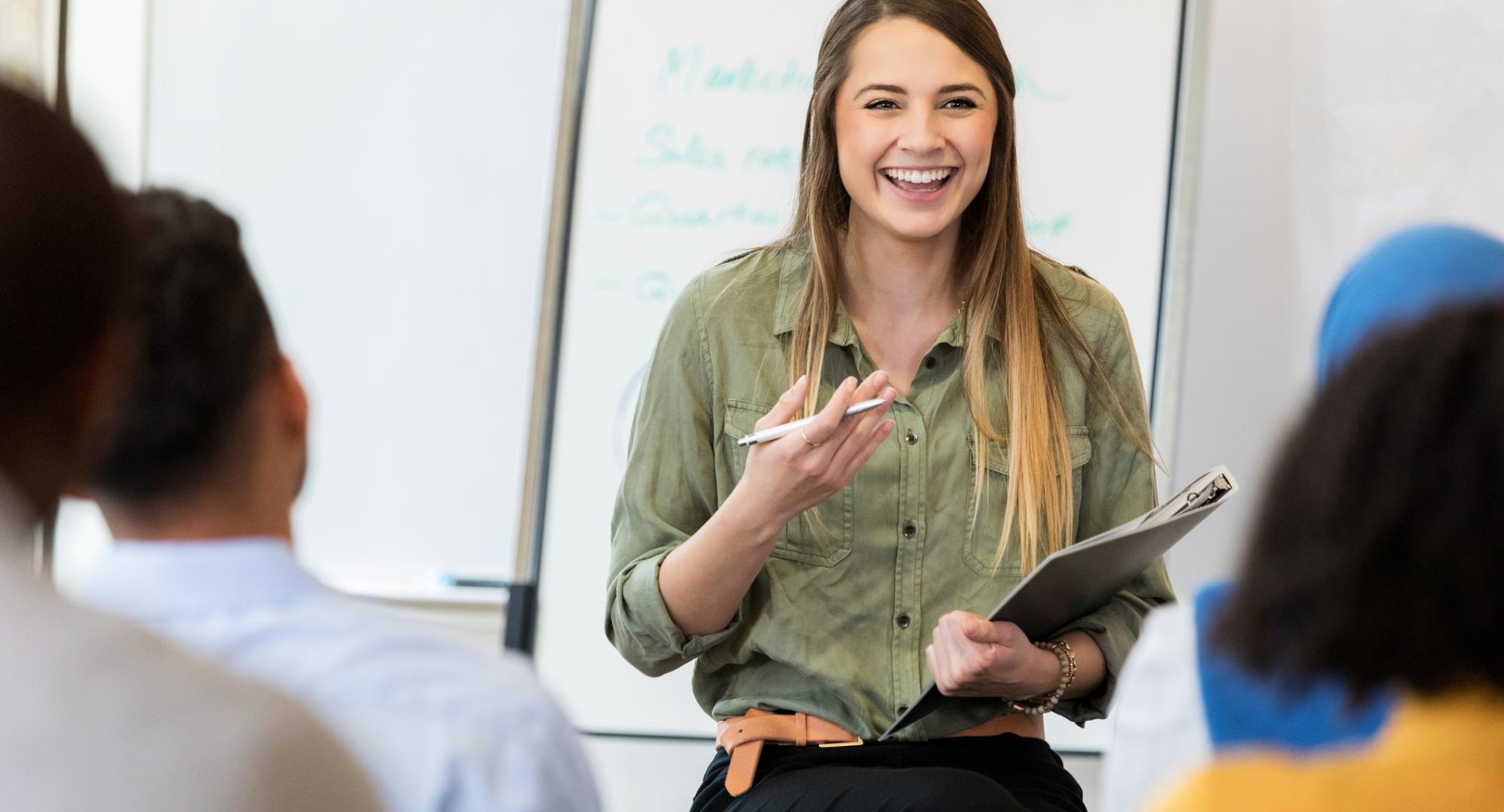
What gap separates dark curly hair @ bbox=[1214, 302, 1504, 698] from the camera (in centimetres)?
58

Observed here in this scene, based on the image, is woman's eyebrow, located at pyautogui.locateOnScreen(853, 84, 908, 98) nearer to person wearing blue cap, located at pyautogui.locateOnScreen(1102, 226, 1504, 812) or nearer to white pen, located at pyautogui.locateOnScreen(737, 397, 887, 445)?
white pen, located at pyautogui.locateOnScreen(737, 397, 887, 445)

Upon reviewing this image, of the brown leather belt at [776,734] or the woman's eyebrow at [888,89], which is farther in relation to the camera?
the woman's eyebrow at [888,89]

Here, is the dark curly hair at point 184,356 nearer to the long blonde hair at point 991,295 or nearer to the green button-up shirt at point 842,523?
the green button-up shirt at point 842,523

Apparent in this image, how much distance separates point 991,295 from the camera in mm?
1680

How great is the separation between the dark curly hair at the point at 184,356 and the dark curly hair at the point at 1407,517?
573mm

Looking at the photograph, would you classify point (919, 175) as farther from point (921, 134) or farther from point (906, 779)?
point (906, 779)

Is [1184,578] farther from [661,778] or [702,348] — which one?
[702,348]

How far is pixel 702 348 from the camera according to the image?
165 cm

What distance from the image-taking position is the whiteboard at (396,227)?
238cm

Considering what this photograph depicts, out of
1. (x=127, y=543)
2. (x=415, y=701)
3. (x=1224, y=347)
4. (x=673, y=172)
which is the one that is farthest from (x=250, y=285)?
(x=1224, y=347)

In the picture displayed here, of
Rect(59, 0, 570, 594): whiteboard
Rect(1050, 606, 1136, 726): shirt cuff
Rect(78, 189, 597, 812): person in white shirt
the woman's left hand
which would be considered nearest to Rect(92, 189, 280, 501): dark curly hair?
Rect(78, 189, 597, 812): person in white shirt

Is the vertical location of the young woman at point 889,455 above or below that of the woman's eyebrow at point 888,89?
below

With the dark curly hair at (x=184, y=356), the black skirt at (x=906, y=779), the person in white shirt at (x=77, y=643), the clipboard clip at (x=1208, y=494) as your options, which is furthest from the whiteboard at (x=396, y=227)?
the person in white shirt at (x=77, y=643)

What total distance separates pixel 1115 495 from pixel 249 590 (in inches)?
43.5
